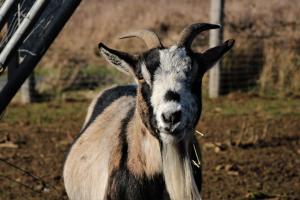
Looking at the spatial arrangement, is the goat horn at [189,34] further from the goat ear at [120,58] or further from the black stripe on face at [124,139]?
the black stripe on face at [124,139]

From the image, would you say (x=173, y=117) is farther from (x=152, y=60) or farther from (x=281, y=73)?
(x=281, y=73)

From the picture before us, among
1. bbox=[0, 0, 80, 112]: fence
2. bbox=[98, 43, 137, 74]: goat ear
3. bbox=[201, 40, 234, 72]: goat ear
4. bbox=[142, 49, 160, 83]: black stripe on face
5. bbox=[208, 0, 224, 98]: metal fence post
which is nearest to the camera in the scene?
bbox=[0, 0, 80, 112]: fence

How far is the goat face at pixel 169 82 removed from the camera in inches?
168

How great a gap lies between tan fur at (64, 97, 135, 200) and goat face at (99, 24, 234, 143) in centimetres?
61

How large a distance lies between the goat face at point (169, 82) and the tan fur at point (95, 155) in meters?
0.61

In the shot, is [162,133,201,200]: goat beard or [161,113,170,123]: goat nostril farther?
[162,133,201,200]: goat beard

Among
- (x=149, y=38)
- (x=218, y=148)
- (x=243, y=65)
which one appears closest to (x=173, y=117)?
(x=149, y=38)

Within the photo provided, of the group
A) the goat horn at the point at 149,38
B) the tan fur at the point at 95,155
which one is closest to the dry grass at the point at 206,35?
the tan fur at the point at 95,155

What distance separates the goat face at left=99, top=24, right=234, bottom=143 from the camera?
4266mm

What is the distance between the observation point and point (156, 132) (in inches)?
176

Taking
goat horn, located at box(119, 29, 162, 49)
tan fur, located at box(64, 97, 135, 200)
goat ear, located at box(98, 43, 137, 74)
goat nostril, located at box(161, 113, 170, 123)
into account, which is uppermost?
goat horn, located at box(119, 29, 162, 49)

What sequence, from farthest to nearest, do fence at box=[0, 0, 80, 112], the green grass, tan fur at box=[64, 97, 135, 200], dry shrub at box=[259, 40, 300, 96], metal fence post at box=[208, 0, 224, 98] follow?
dry shrub at box=[259, 40, 300, 96] < metal fence post at box=[208, 0, 224, 98] < the green grass < tan fur at box=[64, 97, 135, 200] < fence at box=[0, 0, 80, 112]

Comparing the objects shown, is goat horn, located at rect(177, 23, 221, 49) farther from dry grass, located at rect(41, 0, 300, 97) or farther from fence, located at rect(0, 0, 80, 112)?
dry grass, located at rect(41, 0, 300, 97)

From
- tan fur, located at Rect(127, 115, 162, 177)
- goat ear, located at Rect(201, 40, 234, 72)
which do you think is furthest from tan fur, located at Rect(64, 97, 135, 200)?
goat ear, located at Rect(201, 40, 234, 72)
